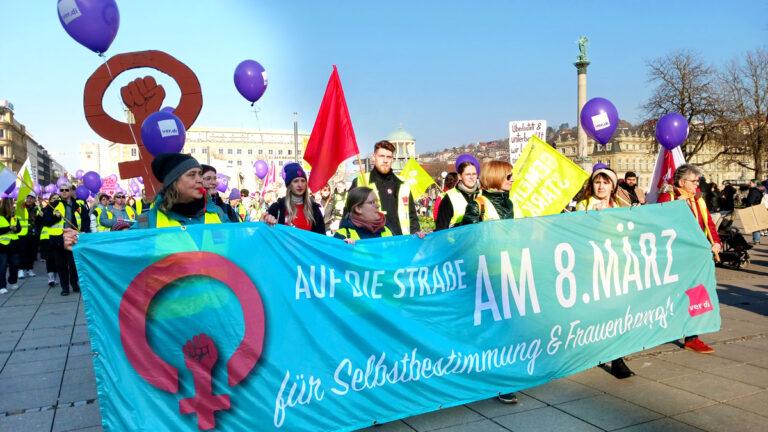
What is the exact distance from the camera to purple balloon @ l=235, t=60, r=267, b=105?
41.2 ft

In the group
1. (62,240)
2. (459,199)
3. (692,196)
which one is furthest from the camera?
(62,240)

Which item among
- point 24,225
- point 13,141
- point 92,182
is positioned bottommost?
point 24,225

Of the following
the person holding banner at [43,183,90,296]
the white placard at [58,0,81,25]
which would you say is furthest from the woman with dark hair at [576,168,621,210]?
the person holding banner at [43,183,90,296]

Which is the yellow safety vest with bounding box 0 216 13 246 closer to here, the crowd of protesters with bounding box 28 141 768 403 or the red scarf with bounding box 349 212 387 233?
the crowd of protesters with bounding box 28 141 768 403

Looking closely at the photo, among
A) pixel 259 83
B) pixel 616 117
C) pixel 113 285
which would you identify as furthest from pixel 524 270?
pixel 259 83

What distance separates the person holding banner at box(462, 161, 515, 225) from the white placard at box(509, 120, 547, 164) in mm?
10744

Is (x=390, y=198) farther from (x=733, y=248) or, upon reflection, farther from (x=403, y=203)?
(x=733, y=248)

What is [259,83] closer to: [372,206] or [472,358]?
[372,206]

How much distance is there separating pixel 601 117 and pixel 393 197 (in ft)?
19.1

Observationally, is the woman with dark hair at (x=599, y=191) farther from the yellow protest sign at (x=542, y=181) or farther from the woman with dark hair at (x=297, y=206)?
the woman with dark hair at (x=297, y=206)

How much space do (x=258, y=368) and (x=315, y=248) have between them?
0.79 metres

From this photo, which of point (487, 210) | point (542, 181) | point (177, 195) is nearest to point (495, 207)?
point (487, 210)

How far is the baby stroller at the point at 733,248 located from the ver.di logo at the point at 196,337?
430 inches

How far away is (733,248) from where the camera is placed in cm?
1180
